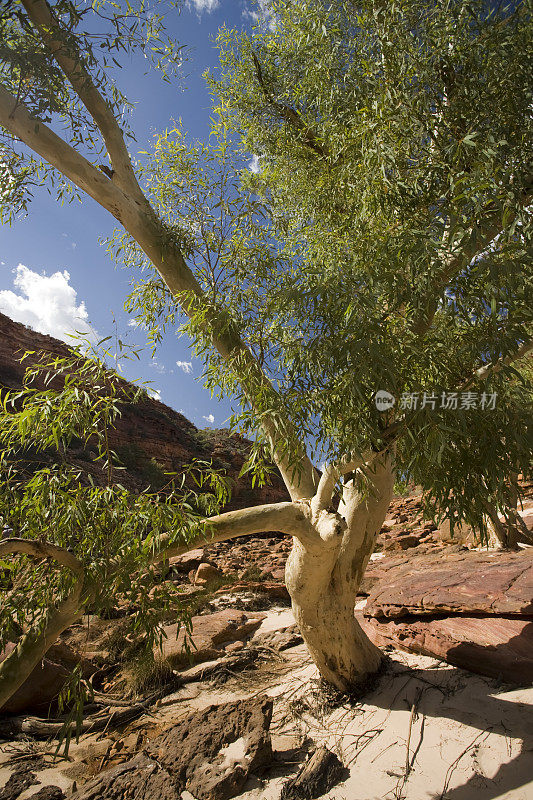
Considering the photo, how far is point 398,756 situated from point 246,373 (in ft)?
10.5

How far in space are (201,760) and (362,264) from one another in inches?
162

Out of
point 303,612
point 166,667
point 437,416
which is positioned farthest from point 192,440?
point 437,416

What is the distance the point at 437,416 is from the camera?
2.72m

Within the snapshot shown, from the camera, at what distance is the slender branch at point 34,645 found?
263 cm

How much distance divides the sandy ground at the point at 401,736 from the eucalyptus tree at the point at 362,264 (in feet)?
1.39

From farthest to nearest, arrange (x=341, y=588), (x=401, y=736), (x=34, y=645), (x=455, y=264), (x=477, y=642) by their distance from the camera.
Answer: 1. (x=477, y=642)
2. (x=341, y=588)
3. (x=401, y=736)
4. (x=455, y=264)
5. (x=34, y=645)

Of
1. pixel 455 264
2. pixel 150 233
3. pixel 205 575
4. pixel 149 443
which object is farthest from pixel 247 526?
pixel 149 443

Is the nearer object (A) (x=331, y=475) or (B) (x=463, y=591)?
(A) (x=331, y=475)

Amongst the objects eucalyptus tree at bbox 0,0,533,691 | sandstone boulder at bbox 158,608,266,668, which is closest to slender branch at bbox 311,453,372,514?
eucalyptus tree at bbox 0,0,533,691

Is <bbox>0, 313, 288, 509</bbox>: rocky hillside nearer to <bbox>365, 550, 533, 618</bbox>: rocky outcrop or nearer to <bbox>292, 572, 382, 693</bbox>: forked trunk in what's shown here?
<bbox>365, 550, 533, 618</bbox>: rocky outcrop

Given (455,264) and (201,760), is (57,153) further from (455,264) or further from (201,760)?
(201,760)

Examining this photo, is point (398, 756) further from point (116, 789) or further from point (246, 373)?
point (246, 373)

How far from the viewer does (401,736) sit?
3.65m

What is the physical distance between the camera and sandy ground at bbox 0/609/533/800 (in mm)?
3059
